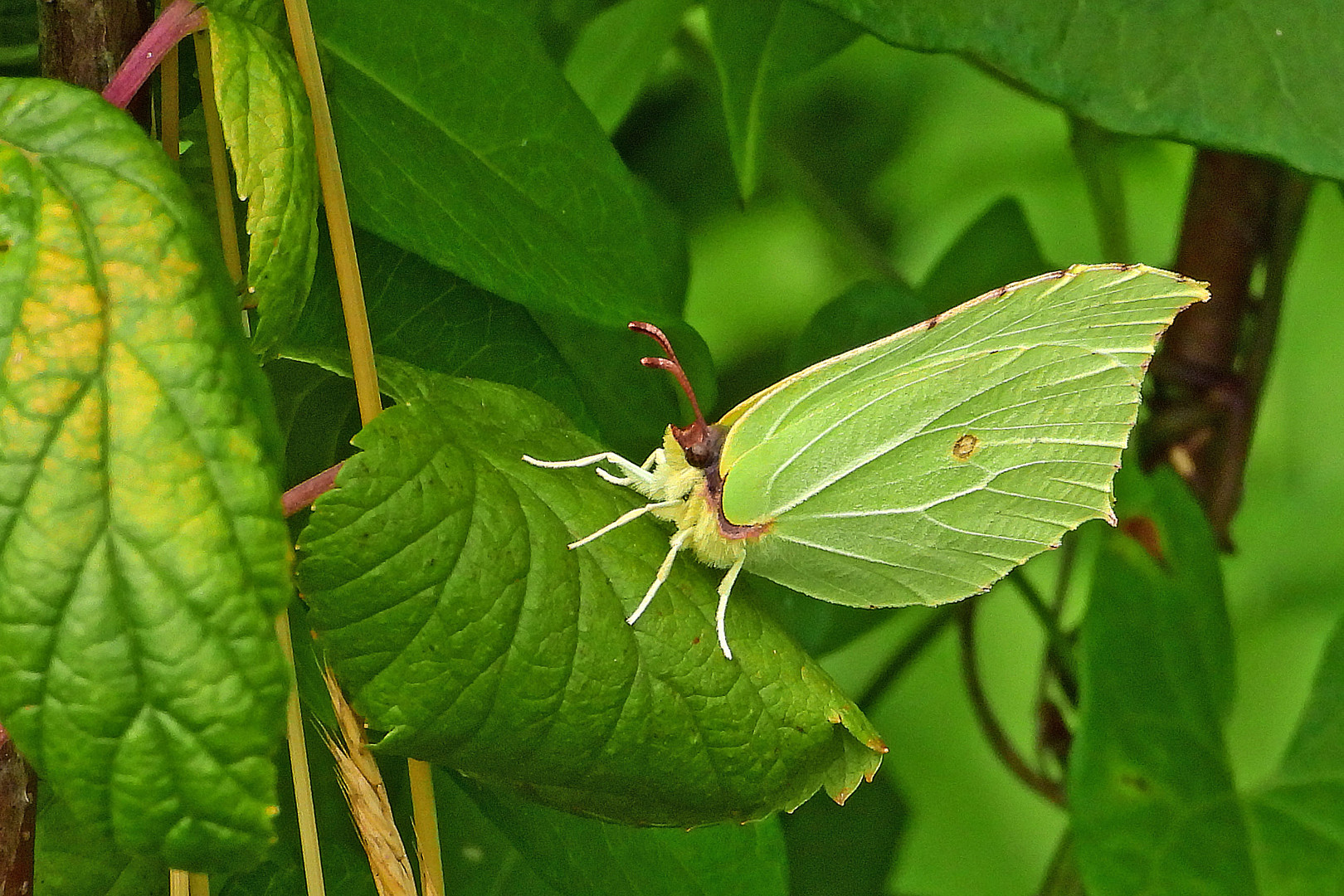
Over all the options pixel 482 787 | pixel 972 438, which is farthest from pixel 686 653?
pixel 972 438

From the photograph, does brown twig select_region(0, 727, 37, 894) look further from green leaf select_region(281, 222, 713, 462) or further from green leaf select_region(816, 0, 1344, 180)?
green leaf select_region(816, 0, 1344, 180)

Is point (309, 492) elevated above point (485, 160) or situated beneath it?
situated beneath

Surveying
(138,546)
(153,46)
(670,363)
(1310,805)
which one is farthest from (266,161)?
(1310,805)

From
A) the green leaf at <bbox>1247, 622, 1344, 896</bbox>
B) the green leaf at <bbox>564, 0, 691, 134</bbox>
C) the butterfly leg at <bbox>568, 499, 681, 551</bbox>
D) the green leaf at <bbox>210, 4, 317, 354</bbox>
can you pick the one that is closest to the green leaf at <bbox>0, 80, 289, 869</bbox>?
the green leaf at <bbox>210, 4, 317, 354</bbox>

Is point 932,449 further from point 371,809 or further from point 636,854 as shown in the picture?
point 371,809

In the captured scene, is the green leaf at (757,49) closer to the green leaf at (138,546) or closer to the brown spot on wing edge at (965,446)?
the brown spot on wing edge at (965,446)

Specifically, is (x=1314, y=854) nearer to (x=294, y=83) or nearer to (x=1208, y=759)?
(x=1208, y=759)

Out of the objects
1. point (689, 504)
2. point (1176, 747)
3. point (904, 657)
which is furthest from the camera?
point (904, 657)
